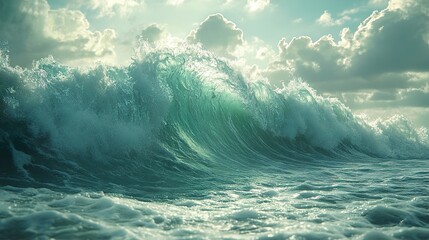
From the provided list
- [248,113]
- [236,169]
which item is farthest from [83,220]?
[248,113]

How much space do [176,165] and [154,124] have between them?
1.72 m

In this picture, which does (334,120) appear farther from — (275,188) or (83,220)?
(83,220)

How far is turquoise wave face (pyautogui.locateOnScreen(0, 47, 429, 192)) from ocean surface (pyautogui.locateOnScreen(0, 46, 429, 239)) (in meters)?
0.04

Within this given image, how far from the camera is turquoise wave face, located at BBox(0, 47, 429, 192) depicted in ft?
27.6

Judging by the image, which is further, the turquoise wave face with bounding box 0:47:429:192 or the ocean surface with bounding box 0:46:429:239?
the turquoise wave face with bounding box 0:47:429:192

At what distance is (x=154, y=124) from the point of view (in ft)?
36.1

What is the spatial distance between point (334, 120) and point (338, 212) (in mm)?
14424

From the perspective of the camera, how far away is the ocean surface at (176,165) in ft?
16.3

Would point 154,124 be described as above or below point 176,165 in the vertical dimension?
above

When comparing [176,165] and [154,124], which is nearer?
[176,165]

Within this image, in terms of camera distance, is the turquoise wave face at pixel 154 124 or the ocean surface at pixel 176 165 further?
the turquoise wave face at pixel 154 124

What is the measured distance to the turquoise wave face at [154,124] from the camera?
27.6ft

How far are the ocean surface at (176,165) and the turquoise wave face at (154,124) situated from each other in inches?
1.5

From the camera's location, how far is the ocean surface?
4953 mm
